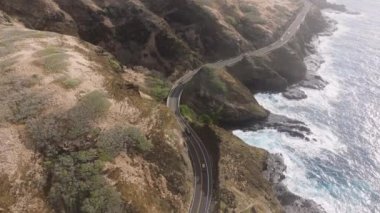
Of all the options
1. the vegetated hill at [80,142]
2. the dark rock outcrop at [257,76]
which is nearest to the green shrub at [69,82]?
the vegetated hill at [80,142]

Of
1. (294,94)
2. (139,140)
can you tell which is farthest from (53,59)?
(294,94)

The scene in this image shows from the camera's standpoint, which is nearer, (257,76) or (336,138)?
(336,138)

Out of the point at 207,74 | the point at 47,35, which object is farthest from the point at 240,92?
the point at 47,35

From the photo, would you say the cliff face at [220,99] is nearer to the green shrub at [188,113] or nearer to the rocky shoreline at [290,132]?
the rocky shoreline at [290,132]

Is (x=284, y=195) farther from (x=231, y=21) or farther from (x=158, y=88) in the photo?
(x=231, y=21)

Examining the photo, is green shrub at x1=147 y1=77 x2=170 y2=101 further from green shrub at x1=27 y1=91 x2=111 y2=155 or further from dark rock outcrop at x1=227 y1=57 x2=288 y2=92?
green shrub at x1=27 y1=91 x2=111 y2=155

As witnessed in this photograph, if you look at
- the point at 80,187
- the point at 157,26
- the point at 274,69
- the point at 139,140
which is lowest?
the point at 274,69

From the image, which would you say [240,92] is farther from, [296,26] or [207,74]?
[296,26]
